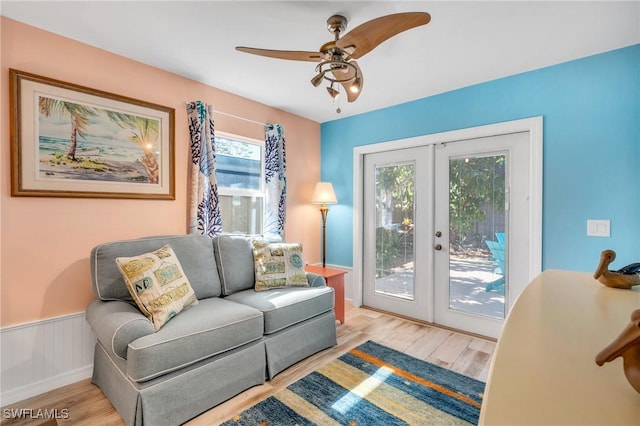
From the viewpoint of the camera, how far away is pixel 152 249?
222cm

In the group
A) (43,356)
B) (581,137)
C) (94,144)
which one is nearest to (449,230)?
(581,137)

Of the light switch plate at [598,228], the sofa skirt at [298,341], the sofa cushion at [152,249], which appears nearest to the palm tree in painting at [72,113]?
the sofa cushion at [152,249]

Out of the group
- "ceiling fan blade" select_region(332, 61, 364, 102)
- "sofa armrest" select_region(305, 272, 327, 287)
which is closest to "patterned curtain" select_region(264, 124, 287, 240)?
"sofa armrest" select_region(305, 272, 327, 287)

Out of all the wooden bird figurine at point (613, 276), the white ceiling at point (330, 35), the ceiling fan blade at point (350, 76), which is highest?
the white ceiling at point (330, 35)

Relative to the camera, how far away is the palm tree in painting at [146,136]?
2.42 m

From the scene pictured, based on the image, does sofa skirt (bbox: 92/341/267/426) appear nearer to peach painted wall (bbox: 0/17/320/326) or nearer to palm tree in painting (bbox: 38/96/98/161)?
peach painted wall (bbox: 0/17/320/326)

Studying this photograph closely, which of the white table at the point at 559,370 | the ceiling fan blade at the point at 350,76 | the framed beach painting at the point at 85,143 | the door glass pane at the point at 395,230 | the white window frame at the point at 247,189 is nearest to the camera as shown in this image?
the white table at the point at 559,370

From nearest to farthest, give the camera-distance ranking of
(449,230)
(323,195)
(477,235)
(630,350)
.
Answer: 1. (630,350)
2. (477,235)
3. (449,230)
4. (323,195)

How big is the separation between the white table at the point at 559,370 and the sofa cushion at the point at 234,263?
6.88 ft

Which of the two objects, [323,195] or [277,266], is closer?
[277,266]

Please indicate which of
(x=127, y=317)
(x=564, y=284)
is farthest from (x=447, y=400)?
(x=127, y=317)

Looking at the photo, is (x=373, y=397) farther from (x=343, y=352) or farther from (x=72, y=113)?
(x=72, y=113)

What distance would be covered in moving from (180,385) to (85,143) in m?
1.84

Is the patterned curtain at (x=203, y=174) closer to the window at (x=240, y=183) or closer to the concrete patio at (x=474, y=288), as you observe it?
the window at (x=240, y=183)
